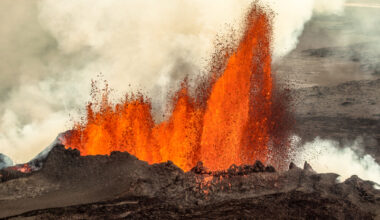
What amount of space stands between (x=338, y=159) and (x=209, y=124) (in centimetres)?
703

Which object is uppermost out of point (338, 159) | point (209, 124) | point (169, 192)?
point (209, 124)

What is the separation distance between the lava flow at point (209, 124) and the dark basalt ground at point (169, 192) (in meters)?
3.96

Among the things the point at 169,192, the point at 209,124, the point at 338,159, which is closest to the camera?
the point at 169,192

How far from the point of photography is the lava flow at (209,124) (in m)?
16.7

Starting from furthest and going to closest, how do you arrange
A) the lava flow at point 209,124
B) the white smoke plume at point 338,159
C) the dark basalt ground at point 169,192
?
1. the white smoke plume at point 338,159
2. the lava flow at point 209,124
3. the dark basalt ground at point 169,192

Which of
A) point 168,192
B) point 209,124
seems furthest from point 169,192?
point 209,124

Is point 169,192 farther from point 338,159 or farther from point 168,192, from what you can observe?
point 338,159

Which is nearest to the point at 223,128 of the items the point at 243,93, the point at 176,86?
the point at 243,93

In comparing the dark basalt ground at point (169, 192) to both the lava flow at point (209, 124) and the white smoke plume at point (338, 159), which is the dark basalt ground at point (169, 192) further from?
the white smoke plume at point (338, 159)

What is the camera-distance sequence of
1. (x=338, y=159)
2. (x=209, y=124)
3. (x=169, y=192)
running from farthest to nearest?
(x=338, y=159) → (x=209, y=124) → (x=169, y=192)

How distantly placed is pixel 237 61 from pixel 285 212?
28.5ft

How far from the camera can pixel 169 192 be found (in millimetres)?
10930

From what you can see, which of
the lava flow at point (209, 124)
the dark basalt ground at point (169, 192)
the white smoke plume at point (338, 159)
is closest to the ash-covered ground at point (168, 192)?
the dark basalt ground at point (169, 192)

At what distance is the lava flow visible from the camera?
54.7 ft
